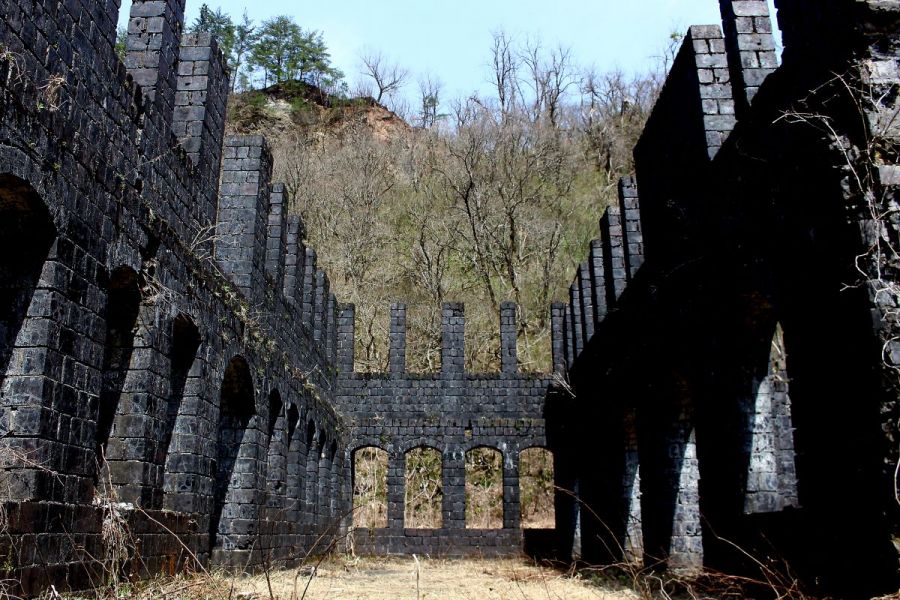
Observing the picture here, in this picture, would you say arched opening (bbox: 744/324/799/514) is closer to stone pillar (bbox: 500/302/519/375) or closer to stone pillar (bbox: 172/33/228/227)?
stone pillar (bbox: 172/33/228/227)

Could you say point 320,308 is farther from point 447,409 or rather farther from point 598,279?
point 598,279

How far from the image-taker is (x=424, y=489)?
82.9 ft

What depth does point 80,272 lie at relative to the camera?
6453 mm

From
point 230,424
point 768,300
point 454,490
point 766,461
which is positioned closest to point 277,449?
point 230,424

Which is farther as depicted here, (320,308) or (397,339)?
(397,339)

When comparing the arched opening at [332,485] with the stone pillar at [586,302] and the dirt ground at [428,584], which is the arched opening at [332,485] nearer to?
the dirt ground at [428,584]

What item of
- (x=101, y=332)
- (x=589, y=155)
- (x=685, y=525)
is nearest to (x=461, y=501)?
(x=685, y=525)

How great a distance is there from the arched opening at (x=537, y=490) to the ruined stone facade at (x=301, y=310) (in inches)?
345

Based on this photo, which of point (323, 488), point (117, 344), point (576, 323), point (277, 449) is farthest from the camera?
point (576, 323)

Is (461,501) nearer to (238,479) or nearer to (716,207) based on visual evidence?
(238,479)

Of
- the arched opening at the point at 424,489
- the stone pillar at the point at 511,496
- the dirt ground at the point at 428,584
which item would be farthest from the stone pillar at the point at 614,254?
the arched opening at the point at 424,489

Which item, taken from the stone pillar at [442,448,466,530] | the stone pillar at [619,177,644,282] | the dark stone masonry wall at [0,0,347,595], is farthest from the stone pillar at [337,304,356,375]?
the stone pillar at [619,177,644,282]

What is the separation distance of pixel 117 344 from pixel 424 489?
1840 cm

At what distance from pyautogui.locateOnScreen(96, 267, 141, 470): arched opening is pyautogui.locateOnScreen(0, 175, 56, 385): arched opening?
1572 mm
